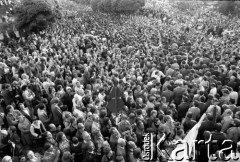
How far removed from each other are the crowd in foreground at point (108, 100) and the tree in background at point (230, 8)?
446 inches

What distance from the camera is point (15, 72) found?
1182 centimetres

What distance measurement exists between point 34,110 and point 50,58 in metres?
4.76

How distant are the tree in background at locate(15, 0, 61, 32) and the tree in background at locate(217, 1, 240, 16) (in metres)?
16.0

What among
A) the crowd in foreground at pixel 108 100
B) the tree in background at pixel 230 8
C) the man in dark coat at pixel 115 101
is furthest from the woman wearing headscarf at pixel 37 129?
the tree in background at pixel 230 8

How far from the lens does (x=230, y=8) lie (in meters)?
26.4

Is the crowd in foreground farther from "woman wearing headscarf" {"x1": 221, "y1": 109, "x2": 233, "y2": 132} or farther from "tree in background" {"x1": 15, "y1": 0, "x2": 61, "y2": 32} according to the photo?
"tree in background" {"x1": 15, "y1": 0, "x2": 61, "y2": 32}

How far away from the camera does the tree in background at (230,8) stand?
2555cm

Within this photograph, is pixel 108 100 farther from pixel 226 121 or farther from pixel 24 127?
pixel 226 121

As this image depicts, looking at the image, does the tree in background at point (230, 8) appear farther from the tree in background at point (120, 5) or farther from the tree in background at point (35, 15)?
the tree in background at point (35, 15)

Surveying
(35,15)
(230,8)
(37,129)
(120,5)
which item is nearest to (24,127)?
(37,129)

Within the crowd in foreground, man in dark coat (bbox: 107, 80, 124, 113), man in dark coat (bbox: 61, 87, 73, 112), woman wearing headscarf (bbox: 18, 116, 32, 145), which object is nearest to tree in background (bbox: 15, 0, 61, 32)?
the crowd in foreground

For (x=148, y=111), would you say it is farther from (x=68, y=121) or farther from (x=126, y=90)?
(x=68, y=121)

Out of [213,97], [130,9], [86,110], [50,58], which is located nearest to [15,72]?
[50,58]

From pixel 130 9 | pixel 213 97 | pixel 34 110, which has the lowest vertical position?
pixel 34 110
